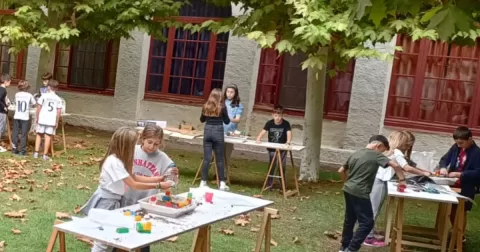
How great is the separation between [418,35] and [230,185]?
4183 millimetres

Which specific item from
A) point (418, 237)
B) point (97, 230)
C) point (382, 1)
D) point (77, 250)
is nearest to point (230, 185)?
point (418, 237)

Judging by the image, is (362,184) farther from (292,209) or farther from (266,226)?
(292,209)

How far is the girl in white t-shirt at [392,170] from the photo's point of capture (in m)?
7.39

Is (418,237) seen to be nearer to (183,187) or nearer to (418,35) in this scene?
(418,35)

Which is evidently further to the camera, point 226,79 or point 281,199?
point 226,79

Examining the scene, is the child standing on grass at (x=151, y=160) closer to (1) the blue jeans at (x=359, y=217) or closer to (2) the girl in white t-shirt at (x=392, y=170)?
(1) the blue jeans at (x=359, y=217)

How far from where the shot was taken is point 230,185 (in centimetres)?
1082

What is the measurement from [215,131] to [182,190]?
44.3 inches

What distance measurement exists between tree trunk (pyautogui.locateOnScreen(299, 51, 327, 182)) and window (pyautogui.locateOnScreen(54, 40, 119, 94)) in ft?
25.9

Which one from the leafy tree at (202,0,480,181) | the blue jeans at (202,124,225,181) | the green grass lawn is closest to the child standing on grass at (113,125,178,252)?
the green grass lawn

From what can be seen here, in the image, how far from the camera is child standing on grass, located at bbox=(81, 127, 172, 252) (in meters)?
4.98

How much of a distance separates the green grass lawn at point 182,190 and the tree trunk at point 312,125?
1.42 ft

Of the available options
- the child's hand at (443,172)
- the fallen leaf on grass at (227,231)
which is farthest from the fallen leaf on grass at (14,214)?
the child's hand at (443,172)

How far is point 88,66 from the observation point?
1838 centimetres
